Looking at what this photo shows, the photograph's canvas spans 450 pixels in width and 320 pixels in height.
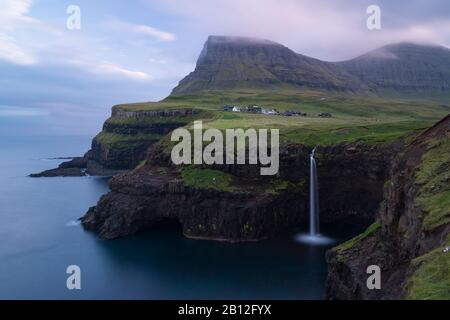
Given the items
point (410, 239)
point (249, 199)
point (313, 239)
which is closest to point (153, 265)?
point (249, 199)

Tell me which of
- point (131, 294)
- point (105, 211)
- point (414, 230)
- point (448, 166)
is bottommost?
point (131, 294)

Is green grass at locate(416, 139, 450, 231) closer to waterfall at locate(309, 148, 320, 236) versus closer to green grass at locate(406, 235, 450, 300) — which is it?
green grass at locate(406, 235, 450, 300)

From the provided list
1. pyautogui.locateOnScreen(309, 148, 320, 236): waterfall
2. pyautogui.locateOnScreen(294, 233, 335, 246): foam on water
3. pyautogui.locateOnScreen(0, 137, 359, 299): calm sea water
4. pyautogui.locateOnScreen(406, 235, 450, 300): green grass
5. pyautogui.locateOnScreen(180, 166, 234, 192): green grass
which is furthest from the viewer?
pyautogui.locateOnScreen(309, 148, 320, 236): waterfall

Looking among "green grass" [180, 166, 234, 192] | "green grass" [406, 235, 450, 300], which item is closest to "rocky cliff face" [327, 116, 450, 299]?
"green grass" [406, 235, 450, 300]

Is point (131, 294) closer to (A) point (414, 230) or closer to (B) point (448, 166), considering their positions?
(A) point (414, 230)

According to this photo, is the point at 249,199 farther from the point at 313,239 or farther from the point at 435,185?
the point at 435,185

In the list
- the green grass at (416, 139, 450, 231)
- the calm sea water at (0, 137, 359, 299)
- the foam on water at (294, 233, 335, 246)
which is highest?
the green grass at (416, 139, 450, 231)

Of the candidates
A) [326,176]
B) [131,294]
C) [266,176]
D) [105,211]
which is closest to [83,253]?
[105,211]
